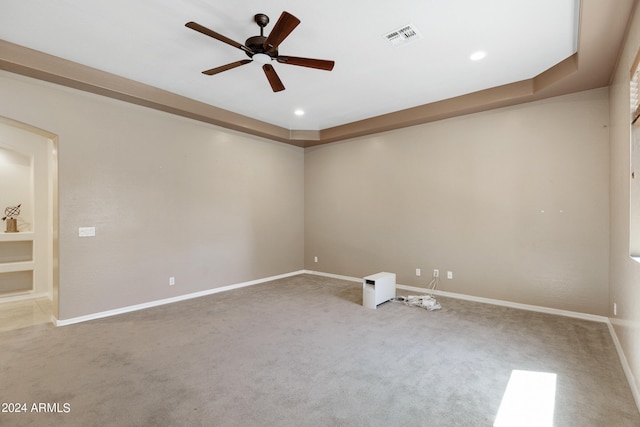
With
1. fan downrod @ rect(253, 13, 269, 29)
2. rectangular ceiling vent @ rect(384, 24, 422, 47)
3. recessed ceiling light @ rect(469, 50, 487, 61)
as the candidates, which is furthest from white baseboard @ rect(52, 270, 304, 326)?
recessed ceiling light @ rect(469, 50, 487, 61)

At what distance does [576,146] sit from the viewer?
375 centimetres

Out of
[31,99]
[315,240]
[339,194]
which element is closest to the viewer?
[31,99]

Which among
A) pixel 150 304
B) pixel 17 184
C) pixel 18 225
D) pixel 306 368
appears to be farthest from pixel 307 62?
pixel 18 225

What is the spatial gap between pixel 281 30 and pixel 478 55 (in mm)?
2272

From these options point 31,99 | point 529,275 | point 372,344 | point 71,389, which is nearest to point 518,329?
point 529,275

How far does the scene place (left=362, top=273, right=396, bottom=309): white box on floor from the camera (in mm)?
Result: 4162

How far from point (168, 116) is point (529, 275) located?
225 inches

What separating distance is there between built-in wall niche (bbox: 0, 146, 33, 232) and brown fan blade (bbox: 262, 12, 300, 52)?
504 cm

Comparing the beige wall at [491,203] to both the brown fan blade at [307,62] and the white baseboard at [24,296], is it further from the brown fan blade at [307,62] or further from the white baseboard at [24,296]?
the white baseboard at [24,296]

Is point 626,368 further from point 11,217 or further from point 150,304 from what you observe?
point 11,217

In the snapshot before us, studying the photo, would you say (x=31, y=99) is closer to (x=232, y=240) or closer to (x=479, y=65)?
(x=232, y=240)

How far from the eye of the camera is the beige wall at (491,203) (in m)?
3.69

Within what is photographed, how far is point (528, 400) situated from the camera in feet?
6.84

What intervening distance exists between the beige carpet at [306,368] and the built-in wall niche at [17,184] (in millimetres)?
2833
